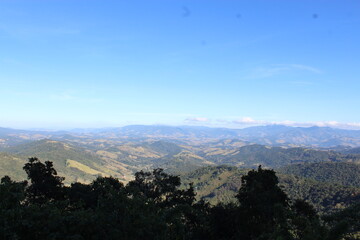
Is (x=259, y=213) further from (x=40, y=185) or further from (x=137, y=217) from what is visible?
(x=40, y=185)

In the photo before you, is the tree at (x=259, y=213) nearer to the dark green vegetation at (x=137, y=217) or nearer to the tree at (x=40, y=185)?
the dark green vegetation at (x=137, y=217)

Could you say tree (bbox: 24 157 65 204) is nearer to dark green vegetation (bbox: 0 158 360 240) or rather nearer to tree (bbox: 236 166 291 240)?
dark green vegetation (bbox: 0 158 360 240)

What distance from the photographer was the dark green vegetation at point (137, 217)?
13.8 m

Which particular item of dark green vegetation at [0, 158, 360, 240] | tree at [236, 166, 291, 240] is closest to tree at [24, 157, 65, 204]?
dark green vegetation at [0, 158, 360, 240]

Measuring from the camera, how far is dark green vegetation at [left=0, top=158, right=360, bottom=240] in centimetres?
1377

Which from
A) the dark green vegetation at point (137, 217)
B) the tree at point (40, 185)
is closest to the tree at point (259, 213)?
the dark green vegetation at point (137, 217)

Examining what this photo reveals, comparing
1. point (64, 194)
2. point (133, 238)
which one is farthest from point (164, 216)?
point (64, 194)

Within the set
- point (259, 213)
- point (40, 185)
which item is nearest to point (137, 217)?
point (259, 213)

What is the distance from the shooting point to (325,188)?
189000mm

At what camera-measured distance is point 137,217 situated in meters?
16.0

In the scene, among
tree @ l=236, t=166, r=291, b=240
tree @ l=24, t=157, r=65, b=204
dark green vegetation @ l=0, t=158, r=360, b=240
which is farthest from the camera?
tree @ l=24, t=157, r=65, b=204

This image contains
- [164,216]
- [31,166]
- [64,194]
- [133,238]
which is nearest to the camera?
[133,238]

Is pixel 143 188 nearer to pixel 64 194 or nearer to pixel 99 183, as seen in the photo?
pixel 99 183

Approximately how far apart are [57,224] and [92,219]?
1.90 m
